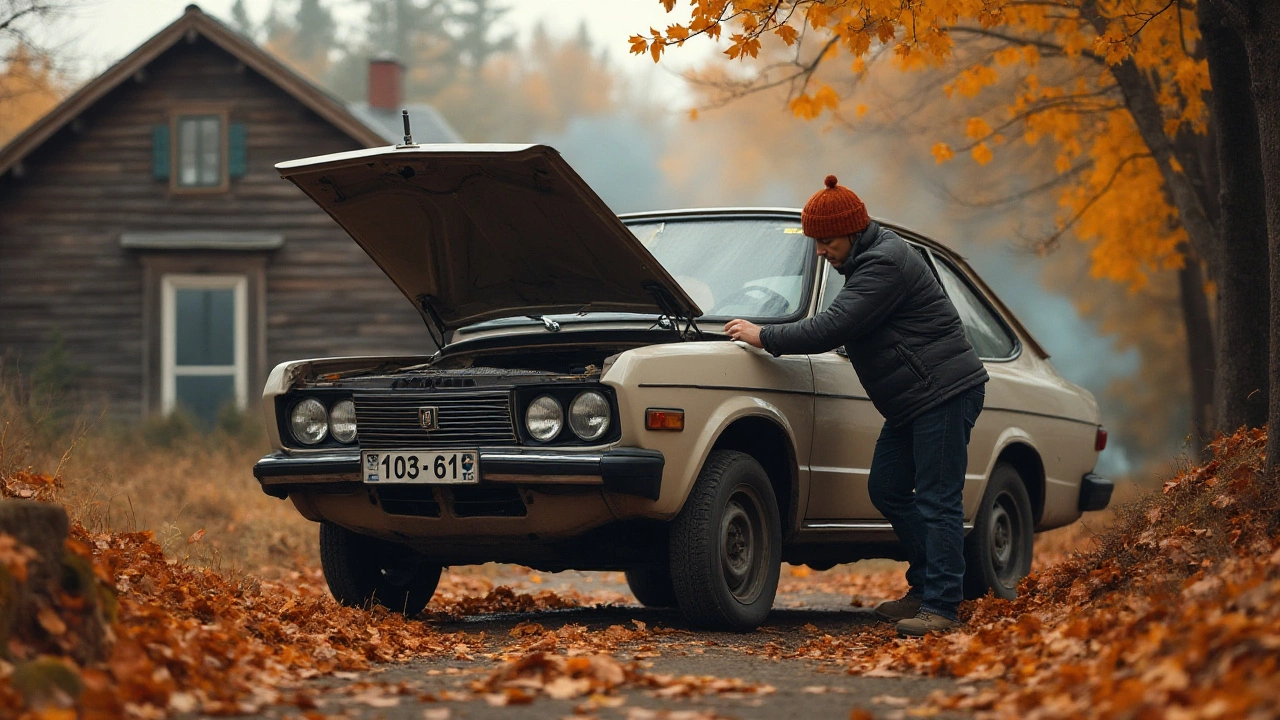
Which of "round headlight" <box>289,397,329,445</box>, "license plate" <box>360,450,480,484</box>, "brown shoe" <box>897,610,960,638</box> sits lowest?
"brown shoe" <box>897,610,960,638</box>

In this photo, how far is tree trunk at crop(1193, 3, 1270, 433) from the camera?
8133mm

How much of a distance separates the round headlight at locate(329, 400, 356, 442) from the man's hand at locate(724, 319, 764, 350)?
173cm

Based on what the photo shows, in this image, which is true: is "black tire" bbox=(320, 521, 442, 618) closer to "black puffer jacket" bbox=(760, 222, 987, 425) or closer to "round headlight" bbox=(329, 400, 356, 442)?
"round headlight" bbox=(329, 400, 356, 442)

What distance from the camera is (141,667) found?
407cm

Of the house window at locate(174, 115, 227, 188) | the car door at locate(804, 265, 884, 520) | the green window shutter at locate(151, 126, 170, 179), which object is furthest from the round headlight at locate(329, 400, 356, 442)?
the green window shutter at locate(151, 126, 170, 179)

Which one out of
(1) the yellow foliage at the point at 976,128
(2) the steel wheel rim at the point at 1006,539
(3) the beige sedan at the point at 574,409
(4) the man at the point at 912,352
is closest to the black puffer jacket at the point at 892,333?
(4) the man at the point at 912,352

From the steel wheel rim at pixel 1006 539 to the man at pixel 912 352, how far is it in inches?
66.3

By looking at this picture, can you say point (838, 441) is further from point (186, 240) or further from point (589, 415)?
point (186, 240)

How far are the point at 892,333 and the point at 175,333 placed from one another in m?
16.2

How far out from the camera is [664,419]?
5.69 m

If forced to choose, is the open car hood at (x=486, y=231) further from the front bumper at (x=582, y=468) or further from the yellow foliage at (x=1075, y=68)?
the yellow foliage at (x=1075, y=68)

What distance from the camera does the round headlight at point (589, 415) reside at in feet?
18.7

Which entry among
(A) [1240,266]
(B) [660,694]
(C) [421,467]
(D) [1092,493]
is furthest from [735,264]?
(A) [1240,266]

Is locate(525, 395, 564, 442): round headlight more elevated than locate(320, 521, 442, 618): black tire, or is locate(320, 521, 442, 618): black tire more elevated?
locate(525, 395, 564, 442): round headlight
